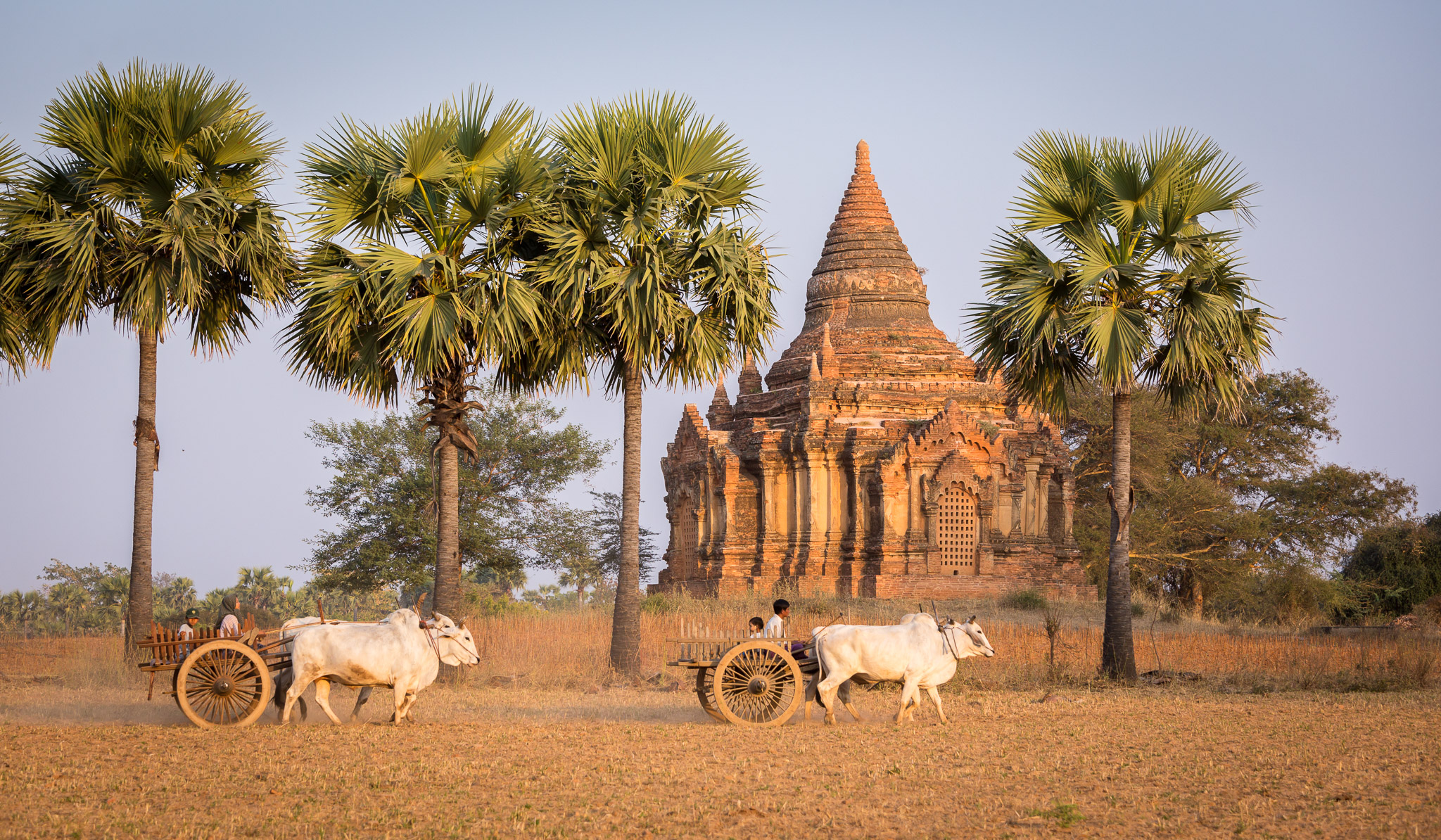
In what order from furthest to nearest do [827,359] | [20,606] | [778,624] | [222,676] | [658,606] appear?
[20,606], [827,359], [658,606], [778,624], [222,676]

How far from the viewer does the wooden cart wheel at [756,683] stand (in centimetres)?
1191

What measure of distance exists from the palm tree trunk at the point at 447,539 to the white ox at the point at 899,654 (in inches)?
251

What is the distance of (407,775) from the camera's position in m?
9.26

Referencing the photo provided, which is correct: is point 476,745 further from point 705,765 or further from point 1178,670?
point 1178,670

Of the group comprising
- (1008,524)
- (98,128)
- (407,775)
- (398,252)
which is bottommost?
(407,775)

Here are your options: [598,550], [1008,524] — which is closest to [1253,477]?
[1008,524]

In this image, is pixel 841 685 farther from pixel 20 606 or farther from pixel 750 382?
pixel 20 606

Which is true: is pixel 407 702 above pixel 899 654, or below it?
below

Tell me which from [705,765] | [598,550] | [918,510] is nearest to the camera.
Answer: [705,765]

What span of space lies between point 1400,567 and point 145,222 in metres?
31.7

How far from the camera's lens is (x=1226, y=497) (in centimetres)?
4047

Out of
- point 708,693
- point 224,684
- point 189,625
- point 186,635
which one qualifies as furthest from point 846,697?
point 189,625

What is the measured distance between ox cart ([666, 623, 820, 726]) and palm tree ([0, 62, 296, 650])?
8.29 meters

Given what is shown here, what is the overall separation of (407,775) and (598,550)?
34518mm
